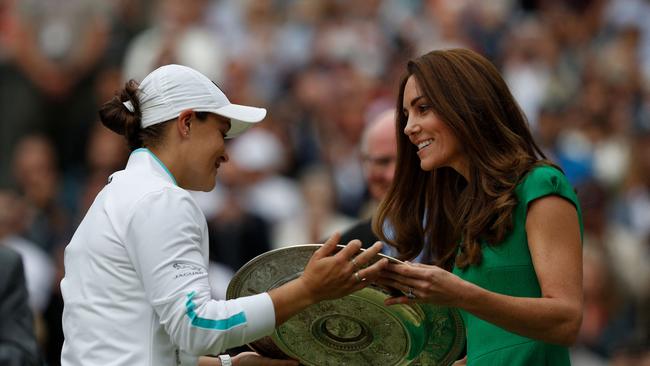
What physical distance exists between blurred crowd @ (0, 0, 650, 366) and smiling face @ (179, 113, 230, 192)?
5.04 m

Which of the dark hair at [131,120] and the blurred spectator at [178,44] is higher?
the dark hair at [131,120]

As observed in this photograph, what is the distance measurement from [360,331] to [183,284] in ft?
3.10

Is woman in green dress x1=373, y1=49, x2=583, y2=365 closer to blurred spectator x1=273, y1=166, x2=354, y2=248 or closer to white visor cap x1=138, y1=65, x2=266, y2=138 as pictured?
white visor cap x1=138, y1=65, x2=266, y2=138

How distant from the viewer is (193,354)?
A: 410 cm

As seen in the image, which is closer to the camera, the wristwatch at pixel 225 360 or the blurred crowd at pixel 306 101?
the wristwatch at pixel 225 360

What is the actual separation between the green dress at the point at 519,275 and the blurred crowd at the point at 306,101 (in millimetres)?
5011

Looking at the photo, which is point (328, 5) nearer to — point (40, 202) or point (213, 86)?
point (40, 202)

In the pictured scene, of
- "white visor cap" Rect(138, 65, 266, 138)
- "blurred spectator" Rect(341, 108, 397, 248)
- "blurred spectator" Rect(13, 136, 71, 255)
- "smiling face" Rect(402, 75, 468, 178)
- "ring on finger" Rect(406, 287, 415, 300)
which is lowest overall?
"blurred spectator" Rect(13, 136, 71, 255)

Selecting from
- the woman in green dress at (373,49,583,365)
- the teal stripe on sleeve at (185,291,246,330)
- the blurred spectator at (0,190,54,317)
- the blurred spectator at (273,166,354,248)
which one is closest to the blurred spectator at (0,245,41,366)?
the teal stripe on sleeve at (185,291,246,330)

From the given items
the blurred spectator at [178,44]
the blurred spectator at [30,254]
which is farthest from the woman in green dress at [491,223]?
the blurred spectator at [178,44]

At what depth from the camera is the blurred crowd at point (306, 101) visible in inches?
411

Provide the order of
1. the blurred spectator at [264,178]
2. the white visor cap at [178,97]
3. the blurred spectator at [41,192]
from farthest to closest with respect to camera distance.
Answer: the blurred spectator at [264,178], the blurred spectator at [41,192], the white visor cap at [178,97]

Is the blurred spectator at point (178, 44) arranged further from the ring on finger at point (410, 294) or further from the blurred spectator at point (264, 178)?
the ring on finger at point (410, 294)

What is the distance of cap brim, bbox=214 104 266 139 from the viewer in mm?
4355
